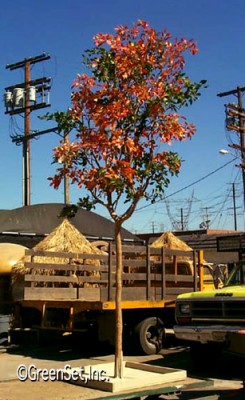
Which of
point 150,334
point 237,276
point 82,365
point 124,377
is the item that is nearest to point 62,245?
point 150,334

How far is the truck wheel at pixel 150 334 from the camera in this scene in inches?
460

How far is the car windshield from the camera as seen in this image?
36.4ft

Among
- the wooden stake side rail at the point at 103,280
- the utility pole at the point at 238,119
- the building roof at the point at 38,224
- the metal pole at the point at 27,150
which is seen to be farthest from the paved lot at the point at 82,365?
the utility pole at the point at 238,119

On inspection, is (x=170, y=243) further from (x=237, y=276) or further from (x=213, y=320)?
(x=213, y=320)

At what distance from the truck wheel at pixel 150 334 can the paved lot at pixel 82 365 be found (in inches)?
7.5

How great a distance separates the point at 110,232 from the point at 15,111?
11.3 m

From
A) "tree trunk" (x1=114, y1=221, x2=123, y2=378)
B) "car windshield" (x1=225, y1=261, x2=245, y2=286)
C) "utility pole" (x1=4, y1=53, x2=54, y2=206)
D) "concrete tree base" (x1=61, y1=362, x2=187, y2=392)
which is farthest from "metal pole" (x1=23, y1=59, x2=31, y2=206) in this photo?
"tree trunk" (x1=114, y1=221, x2=123, y2=378)

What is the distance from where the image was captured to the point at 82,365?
35.0ft

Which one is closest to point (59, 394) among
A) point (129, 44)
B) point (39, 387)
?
point (39, 387)

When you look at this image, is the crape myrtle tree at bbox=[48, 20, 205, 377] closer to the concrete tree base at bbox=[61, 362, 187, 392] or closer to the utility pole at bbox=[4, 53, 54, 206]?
the concrete tree base at bbox=[61, 362, 187, 392]

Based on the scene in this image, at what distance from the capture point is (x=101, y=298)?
36.7 feet

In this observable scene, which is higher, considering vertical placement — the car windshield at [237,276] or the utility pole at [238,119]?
the utility pole at [238,119]

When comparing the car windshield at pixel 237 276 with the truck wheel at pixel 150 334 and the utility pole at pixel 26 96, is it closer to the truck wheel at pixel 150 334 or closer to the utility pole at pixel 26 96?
the truck wheel at pixel 150 334

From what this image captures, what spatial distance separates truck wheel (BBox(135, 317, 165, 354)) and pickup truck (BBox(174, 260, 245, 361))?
146 centimetres
